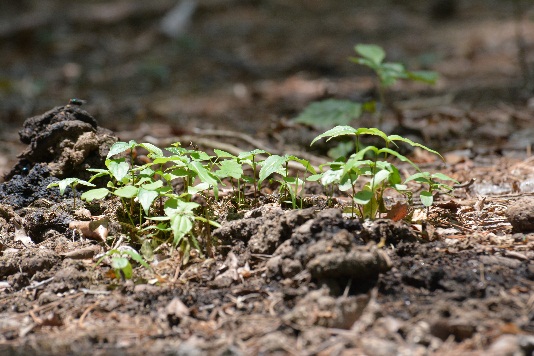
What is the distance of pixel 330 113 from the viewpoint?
12.7 ft

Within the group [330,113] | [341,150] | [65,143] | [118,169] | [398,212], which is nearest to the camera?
[118,169]

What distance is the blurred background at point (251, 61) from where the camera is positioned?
15.8 ft

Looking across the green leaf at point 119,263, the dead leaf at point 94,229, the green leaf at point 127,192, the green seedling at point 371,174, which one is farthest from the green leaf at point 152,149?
the green seedling at point 371,174

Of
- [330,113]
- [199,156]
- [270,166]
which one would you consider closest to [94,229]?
[199,156]

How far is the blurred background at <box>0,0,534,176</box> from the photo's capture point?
15.8 feet

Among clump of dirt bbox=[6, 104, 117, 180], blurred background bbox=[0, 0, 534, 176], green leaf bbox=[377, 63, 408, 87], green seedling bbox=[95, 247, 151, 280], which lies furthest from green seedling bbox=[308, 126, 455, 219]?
blurred background bbox=[0, 0, 534, 176]

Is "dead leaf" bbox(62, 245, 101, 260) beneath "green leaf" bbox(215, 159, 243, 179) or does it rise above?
beneath

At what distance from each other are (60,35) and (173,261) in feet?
21.8

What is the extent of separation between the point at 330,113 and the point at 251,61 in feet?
10.7

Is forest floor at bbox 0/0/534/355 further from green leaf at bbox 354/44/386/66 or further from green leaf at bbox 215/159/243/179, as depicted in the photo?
green leaf at bbox 354/44/386/66

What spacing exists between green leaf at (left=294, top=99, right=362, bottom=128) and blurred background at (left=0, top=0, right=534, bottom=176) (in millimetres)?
409

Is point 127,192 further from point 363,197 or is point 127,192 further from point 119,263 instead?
point 363,197

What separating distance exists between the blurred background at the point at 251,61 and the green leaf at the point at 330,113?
16.1 inches

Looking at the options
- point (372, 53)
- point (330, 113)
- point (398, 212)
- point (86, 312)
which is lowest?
point (86, 312)
